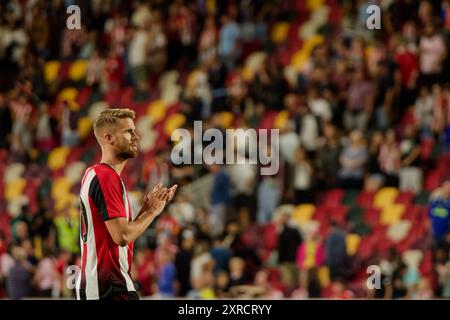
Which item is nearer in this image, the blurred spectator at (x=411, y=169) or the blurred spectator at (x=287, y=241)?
the blurred spectator at (x=287, y=241)

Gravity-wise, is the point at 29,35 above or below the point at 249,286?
above

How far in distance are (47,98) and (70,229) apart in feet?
18.2

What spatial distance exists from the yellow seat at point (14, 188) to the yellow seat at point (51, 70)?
8.89 ft

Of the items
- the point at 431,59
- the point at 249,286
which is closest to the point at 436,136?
the point at 431,59

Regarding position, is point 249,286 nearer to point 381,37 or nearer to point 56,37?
point 381,37

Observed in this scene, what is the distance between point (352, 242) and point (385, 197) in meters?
1.29

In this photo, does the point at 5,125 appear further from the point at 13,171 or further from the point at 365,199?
the point at 365,199

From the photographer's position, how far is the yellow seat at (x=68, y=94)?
23.6 metres

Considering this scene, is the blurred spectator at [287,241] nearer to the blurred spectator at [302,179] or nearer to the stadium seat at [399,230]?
the stadium seat at [399,230]

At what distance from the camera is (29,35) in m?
24.4

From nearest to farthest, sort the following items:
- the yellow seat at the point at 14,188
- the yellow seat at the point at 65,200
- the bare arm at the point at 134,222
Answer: the bare arm at the point at 134,222 → the yellow seat at the point at 65,200 → the yellow seat at the point at 14,188

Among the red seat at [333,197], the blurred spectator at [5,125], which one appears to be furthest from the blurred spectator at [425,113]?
the blurred spectator at [5,125]

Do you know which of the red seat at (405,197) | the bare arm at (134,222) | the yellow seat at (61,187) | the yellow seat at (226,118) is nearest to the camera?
the bare arm at (134,222)
